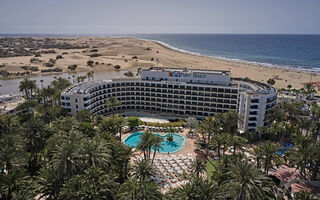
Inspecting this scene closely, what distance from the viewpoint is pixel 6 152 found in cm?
4128

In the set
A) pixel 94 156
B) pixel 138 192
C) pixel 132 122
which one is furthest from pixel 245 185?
pixel 132 122

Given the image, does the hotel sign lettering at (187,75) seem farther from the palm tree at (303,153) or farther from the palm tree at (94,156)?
the palm tree at (94,156)

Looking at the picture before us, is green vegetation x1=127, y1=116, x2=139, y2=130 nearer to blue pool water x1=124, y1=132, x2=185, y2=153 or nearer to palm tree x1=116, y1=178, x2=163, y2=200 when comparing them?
blue pool water x1=124, y1=132, x2=185, y2=153

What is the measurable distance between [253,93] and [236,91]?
384 inches

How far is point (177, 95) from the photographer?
90625 mm

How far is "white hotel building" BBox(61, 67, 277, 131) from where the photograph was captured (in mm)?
74312

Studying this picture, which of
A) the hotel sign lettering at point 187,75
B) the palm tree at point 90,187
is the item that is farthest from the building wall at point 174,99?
the palm tree at point 90,187

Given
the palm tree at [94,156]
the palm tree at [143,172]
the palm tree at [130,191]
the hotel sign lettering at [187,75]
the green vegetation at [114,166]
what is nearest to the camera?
the palm tree at [130,191]

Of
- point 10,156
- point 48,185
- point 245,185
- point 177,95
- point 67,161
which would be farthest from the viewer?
point 177,95

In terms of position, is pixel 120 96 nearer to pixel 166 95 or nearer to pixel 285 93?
pixel 166 95

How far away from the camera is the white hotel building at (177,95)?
244 ft

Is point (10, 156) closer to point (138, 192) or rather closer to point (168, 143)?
point (138, 192)

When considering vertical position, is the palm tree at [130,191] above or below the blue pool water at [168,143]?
above

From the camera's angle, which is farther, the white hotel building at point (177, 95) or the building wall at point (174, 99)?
the white hotel building at point (177, 95)
